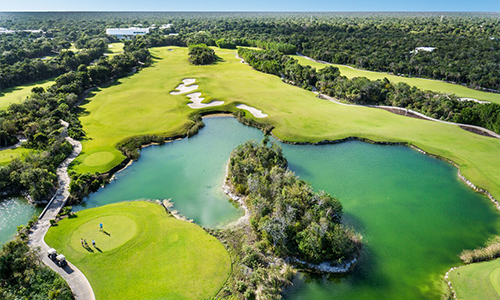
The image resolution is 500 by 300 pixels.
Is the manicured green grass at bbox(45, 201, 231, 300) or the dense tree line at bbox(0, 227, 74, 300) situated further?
the manicured green grass at bbox(45, 201, 231, 300)

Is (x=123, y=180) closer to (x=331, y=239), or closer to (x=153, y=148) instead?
(x=153, y=148)

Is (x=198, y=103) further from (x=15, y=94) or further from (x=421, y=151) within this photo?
(x=15, y=94)

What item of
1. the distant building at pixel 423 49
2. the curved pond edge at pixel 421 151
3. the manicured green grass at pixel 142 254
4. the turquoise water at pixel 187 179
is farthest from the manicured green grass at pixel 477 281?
the distant building at pixel 423 49

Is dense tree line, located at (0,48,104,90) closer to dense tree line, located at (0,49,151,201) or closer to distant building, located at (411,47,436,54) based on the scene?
dense tree line, located at (0,49,151,201)

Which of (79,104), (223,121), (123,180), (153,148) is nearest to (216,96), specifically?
(223,121)

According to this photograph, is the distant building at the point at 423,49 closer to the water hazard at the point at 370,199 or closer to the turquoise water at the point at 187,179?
the water hazard at the point at 370,199

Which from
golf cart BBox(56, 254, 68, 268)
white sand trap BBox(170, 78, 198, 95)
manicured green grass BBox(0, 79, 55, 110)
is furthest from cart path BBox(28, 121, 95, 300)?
manicured green grass BBox(0, 79, 55, 110)

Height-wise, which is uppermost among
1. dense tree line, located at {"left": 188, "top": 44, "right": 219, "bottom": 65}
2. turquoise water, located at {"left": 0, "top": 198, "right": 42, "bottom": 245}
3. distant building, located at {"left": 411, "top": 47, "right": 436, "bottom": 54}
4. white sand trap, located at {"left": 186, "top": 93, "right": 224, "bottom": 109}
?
distant building, located at {"left": 411, "top": 47, "right": 436, "bottom": 54}
